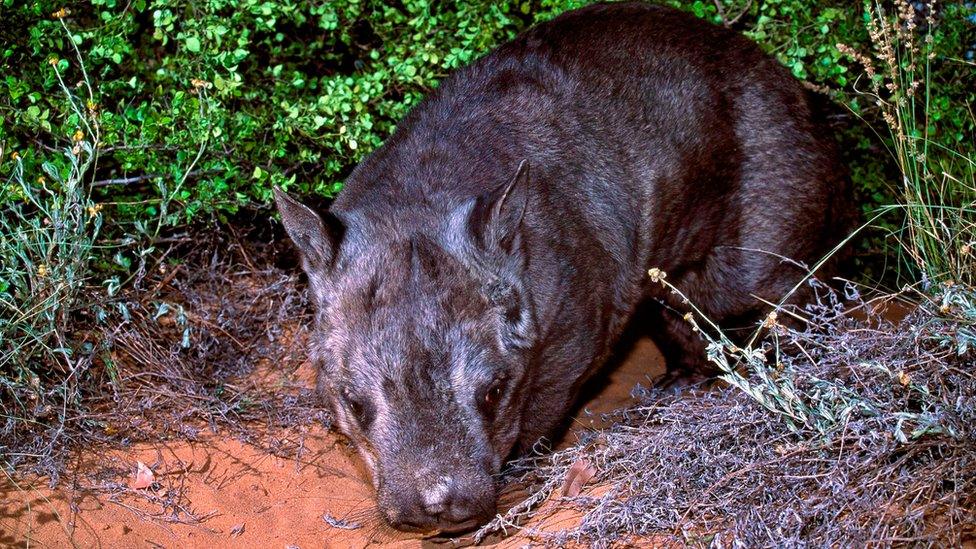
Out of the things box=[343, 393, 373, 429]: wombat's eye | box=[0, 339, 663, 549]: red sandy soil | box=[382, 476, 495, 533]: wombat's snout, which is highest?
box=[343, 393, 373, 429]: wombat's eye

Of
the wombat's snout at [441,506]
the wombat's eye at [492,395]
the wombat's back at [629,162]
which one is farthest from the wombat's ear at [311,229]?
the wombat's snout at [441,506]

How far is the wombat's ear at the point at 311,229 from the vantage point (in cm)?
400

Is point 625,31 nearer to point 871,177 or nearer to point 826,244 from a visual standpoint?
point 826,244

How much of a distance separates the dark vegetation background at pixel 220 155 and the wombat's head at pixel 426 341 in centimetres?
85

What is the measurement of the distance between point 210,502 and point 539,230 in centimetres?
190

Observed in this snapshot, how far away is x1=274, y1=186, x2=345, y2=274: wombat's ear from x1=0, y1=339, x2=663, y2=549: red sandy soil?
1.15 metres

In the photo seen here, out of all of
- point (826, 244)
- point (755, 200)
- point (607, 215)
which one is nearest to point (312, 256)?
point (607, 215)

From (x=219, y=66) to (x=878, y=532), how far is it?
Result: 13.0ft

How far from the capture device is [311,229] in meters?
4.09

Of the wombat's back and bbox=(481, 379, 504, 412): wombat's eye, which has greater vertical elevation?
the wombat's back

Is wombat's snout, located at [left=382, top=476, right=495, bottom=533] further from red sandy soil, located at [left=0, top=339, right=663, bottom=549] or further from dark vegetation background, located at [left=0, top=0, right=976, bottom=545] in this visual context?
dark vegetation background, located at [left=0, top=0, right=976, bottom=545]

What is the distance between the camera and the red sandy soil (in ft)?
13.9

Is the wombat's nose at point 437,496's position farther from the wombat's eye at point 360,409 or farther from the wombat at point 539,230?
the wombat's eye at point 360,409

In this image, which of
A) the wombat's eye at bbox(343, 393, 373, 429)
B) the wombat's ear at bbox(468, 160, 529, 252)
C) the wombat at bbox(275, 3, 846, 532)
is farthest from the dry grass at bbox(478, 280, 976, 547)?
the wombat's ear at bbox(468, 160, 529, 252)
